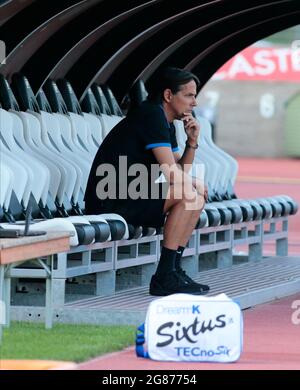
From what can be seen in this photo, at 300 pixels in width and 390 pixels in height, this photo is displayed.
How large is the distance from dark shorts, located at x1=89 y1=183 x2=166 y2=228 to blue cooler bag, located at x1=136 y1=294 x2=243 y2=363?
87.6 inches

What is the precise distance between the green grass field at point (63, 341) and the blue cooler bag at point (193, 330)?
394mm

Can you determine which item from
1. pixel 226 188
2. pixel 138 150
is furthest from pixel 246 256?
pixel 138 150

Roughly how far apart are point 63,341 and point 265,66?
33.6 m

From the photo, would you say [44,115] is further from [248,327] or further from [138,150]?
[248,327]

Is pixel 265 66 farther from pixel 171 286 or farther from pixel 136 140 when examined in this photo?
pixel 171 286

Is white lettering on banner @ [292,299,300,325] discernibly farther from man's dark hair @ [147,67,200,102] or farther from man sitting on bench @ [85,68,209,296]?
man's dark hair @ [147,67,200,102]

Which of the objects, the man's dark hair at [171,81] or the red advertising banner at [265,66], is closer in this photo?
the man's dark hair at [171,81]

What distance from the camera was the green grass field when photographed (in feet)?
27.7

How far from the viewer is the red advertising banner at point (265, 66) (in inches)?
1652

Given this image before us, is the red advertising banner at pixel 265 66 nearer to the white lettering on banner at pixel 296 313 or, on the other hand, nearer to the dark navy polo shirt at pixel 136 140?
the white lettering on banner at pixel 296 313

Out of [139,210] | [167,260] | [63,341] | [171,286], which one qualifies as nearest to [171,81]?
[139,210]

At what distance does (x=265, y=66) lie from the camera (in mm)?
42156

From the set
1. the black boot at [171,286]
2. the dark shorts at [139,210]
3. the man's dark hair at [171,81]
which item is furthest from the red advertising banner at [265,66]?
the black boot at [171,286]

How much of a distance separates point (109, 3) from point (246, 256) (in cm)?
314
